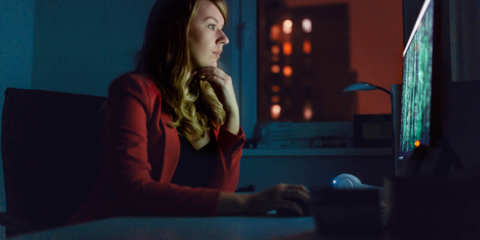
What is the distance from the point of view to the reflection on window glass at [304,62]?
7.24ft

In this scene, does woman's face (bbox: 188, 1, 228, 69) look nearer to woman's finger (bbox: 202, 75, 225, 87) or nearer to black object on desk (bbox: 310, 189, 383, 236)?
woman's finger (bbox: 202, 75, 225, 87)

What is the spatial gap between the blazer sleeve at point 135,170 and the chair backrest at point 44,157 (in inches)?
10.1

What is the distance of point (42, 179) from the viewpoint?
0.95 metres

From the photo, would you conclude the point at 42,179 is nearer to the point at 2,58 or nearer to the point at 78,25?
the point at 2,58

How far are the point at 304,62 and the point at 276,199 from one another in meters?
1.81

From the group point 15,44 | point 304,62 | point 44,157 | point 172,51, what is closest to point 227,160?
point 172,51

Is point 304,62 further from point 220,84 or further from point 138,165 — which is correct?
point 138,165

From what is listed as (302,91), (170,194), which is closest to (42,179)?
(170,194)

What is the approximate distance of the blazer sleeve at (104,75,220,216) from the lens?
621mm

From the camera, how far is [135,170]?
2.37ft

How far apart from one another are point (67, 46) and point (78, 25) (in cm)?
17

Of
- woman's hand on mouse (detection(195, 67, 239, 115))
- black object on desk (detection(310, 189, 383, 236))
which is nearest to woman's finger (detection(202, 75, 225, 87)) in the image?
woman's hand on mouse (detection(195, 67, 239, 115))

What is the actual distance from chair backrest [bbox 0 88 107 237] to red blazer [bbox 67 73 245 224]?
0.14 m

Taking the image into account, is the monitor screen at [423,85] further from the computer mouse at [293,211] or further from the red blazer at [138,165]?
the red blazer at [138,165]
